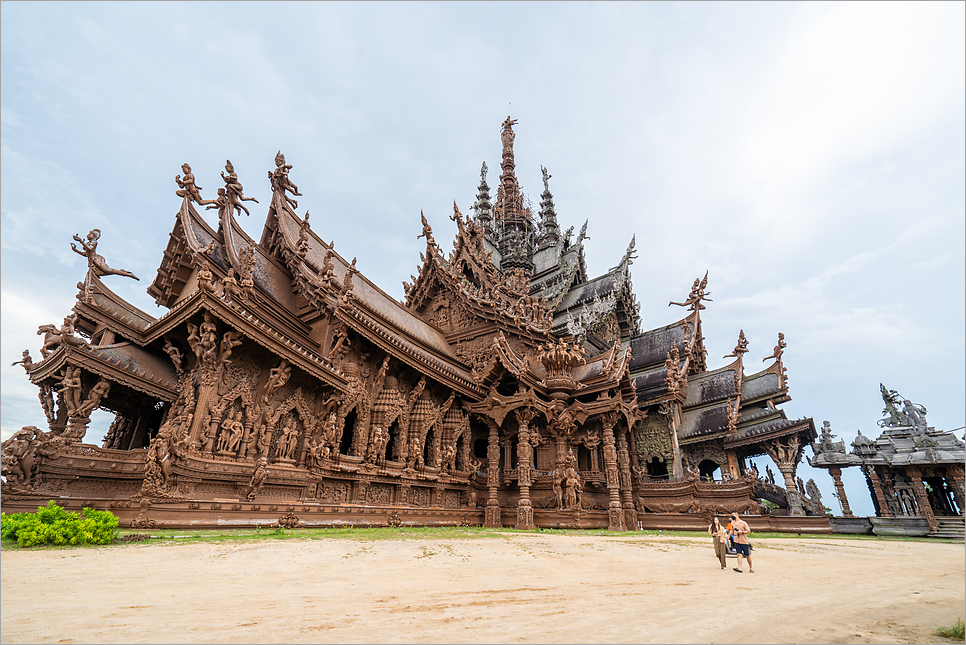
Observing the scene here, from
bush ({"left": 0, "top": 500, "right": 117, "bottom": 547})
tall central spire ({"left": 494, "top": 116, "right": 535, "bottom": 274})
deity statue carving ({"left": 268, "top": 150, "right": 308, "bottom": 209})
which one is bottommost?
bush ({"left": 0, "top": 500, "right": 117, "bottom": 547})

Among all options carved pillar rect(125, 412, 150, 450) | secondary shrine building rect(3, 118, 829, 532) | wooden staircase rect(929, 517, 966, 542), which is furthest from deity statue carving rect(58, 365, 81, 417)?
wooden staircase rect(929, 517, 966, 542)

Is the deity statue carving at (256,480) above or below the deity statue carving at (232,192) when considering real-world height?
below

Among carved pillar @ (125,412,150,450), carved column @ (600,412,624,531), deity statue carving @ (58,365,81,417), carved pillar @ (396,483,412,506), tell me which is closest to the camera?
deity statue carving @ (58,365,81,417)

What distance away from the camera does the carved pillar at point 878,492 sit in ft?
49.4

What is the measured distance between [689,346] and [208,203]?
18091 mm

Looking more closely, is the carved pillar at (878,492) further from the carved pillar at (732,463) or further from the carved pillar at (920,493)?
the carved pillar at (732,463)

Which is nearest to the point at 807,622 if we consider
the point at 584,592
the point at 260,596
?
the point at 584,592

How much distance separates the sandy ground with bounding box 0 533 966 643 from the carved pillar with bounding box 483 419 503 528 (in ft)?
25.4

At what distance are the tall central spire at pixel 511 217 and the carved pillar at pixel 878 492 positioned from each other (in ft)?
59.5

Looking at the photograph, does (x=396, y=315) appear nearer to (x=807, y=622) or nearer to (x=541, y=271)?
(x=541, y=271)

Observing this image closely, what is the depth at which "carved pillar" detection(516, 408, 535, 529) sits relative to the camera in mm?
12422

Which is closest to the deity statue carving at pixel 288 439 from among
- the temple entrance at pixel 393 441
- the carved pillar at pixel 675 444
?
the temple entrance at pixel 393 441

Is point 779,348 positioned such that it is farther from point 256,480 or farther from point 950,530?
point 256,480

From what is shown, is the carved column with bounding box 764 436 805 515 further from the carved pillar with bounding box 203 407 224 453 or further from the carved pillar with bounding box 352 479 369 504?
the carved pillar with bounding box 203 407 224 453
